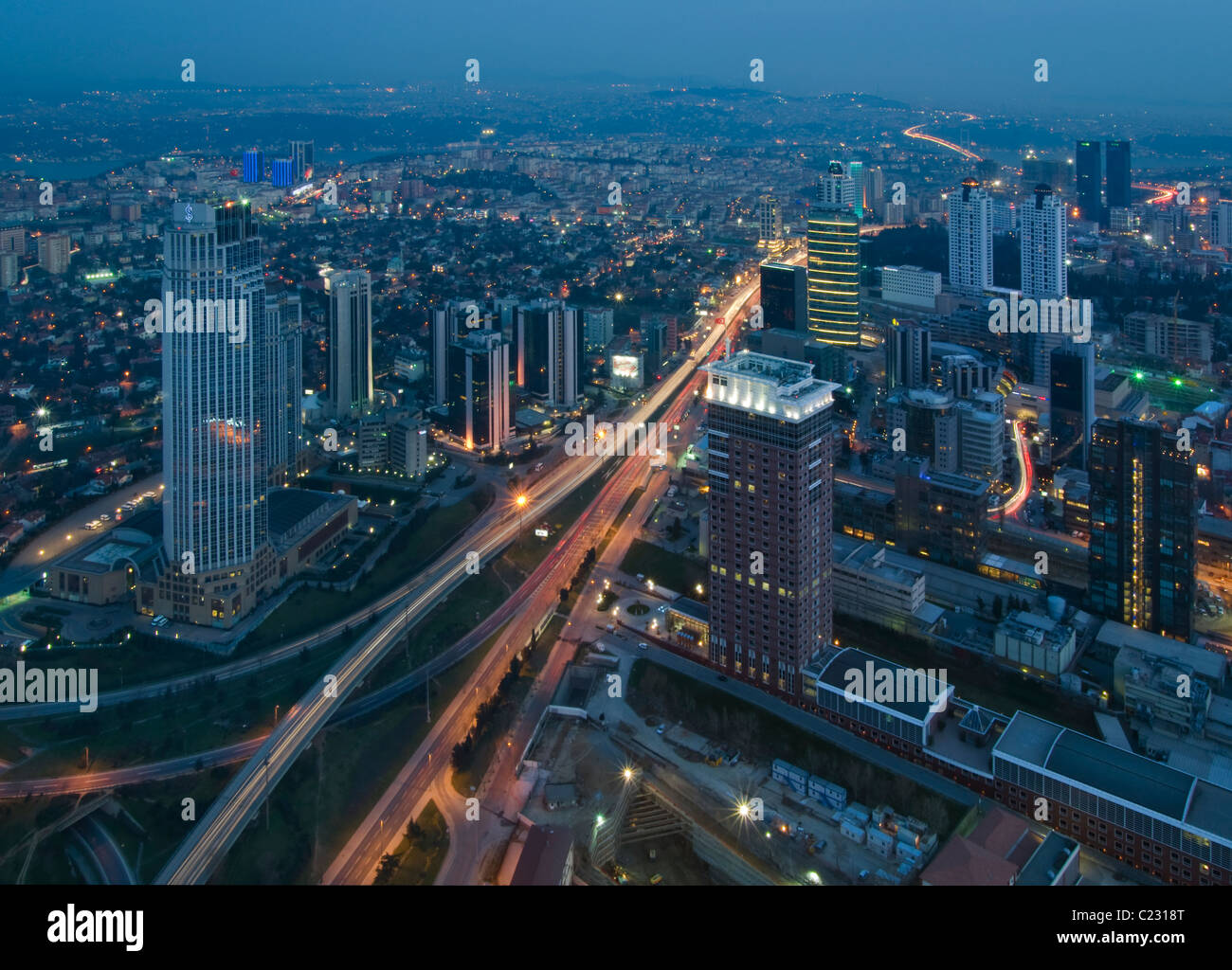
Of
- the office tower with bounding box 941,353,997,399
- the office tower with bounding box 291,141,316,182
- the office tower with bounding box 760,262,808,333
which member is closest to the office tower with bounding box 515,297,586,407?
the office tower with bounding box 760,262,808,333

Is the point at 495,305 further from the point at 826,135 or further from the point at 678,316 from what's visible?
the point at 826,135

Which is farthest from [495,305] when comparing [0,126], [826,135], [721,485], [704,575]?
[826,135]

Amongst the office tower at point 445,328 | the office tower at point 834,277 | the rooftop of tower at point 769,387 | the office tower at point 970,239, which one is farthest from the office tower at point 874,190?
the rooftop of tower at point 769,387

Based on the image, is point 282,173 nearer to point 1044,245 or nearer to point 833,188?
point 833,188

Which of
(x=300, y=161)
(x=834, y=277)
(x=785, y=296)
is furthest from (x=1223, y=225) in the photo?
(x=300, y=161)

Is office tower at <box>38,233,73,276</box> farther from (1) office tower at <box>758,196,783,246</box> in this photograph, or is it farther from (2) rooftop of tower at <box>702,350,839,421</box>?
(2) rooftop of tower at <box>702,350,839,421</box>

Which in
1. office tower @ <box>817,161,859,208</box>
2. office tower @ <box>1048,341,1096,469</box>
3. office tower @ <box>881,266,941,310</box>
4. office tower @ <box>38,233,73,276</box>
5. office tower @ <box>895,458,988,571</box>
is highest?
office tower @ <box>817,161,859,208</box>
